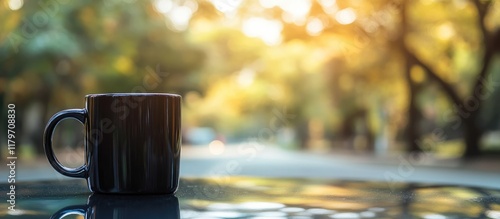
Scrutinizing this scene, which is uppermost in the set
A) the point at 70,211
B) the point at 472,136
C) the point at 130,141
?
the point at 472,136

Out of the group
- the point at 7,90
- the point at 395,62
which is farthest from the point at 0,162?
the point at 395,62

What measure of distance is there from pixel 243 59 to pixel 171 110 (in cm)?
2397

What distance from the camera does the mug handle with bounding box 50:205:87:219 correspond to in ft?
2.80

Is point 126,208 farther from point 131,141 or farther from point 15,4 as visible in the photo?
point 15,4

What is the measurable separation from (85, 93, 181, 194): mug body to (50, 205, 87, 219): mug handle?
0.14 metres

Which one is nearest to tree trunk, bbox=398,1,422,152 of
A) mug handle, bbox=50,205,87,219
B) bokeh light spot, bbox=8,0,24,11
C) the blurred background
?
the blurred background

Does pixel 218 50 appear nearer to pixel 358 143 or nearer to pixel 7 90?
pixel 358 143

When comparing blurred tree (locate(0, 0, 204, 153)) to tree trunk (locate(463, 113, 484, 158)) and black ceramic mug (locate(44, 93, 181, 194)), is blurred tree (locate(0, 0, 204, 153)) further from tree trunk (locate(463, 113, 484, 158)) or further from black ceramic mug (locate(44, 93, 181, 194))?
black ceramic mug (locate(44, 93, 181, 194))

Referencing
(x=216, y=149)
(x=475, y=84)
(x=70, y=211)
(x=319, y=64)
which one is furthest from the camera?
(x=216, y=149)

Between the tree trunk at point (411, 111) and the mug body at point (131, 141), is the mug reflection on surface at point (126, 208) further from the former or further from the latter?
the tree trunk at point (411, 111)

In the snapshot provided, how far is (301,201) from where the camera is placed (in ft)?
3.40

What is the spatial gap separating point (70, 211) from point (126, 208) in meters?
0.08

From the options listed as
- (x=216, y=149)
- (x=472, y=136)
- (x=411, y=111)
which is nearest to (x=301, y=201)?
(x=472, y=136)

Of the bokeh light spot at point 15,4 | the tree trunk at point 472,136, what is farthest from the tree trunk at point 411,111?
the bokeh light spot at point 15,4
